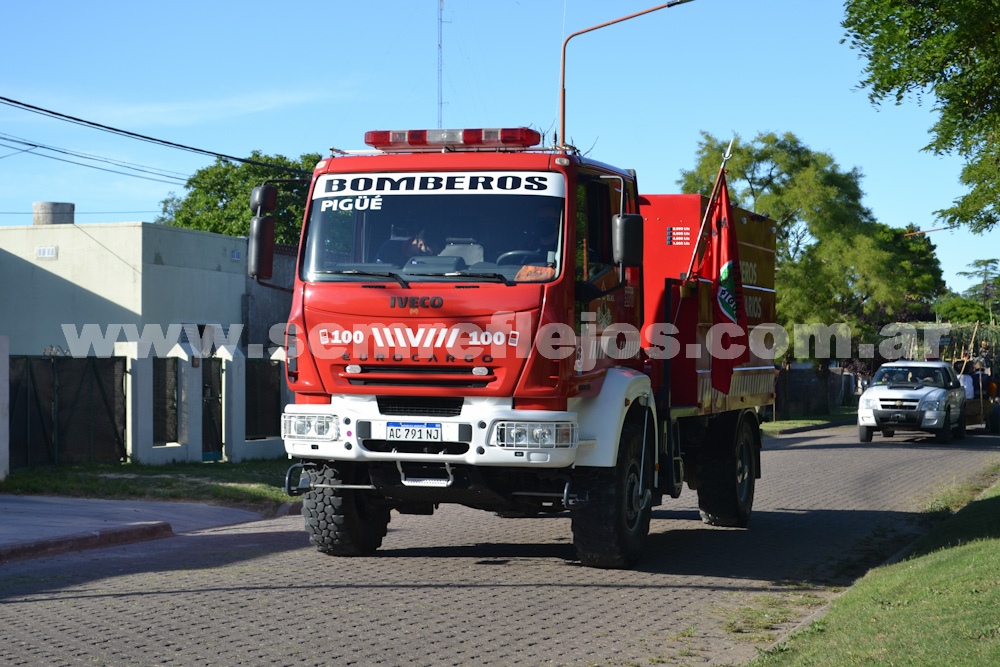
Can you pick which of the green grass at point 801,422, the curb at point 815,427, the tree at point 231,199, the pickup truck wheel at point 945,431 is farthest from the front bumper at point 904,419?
the tree at point 231,199

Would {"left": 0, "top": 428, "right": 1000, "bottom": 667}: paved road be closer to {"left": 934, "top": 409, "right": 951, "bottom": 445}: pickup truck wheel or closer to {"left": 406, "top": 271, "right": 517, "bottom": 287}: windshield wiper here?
{"left": 406, "top": 271, "right": 517, "bottom": 287}: windshield wiper

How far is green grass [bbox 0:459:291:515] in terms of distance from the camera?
1568 cm

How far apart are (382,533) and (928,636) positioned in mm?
5347

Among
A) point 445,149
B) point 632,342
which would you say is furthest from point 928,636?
point 445,149

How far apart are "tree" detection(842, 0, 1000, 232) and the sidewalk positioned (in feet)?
27.2

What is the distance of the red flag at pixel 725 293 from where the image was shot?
1202 cm

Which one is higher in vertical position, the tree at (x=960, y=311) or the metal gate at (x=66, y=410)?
the tree at (x=960, y=311)

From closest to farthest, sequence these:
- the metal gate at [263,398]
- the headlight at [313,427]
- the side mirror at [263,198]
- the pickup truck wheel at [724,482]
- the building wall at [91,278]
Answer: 1. the headlight at [313,427]
2. the side mirror at [263,198]
3. the pickup truck wheel at [724,482]
4. the metal gate at [263,398]
5. the building wall at [91,278]

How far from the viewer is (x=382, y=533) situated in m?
10.9

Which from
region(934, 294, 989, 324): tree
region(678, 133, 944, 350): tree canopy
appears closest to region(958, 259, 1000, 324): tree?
region(934, 294, 989, 324): tree

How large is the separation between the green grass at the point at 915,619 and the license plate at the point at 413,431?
3.03m

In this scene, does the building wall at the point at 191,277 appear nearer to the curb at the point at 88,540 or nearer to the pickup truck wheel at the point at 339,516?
Result: the curb at the point at 88,540

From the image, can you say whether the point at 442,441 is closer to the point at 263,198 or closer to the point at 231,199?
the point at 263,198

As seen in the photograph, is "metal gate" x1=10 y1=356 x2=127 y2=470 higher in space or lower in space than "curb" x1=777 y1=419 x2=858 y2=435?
higher
